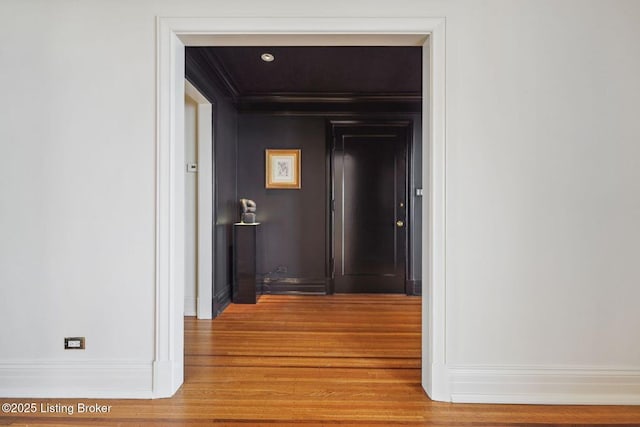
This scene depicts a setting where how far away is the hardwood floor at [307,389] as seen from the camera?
1.88m

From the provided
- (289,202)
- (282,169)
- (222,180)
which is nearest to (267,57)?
(222,180)

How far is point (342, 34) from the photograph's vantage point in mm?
2105

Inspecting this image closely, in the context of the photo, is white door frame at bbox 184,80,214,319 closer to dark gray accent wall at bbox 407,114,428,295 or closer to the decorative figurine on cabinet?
the decorative figurine on cabinet

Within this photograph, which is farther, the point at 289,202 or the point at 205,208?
the point at 289,202

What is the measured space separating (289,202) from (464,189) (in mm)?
2916

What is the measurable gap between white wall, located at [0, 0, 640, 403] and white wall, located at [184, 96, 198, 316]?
5.40 feet

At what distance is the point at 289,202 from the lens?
15.5ft

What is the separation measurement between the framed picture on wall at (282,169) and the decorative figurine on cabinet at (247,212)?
37 cm

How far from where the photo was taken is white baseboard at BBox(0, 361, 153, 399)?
208 centimetres

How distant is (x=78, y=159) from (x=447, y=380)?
2.46m

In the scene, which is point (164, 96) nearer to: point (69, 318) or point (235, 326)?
point (69, 318)

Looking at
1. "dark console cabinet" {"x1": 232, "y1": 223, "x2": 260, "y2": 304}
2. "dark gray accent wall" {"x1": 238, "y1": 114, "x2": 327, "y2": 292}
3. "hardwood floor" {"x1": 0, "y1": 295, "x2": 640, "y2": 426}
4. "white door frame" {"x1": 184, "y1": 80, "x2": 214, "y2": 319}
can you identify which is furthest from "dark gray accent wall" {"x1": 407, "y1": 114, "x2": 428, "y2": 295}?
"white door frame" {"x1": 184, "y1": 80, "x2": 214, "y2": 319}

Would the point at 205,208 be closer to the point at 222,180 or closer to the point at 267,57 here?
the point at 222,180

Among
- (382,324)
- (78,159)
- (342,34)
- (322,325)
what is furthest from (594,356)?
(78,159)
